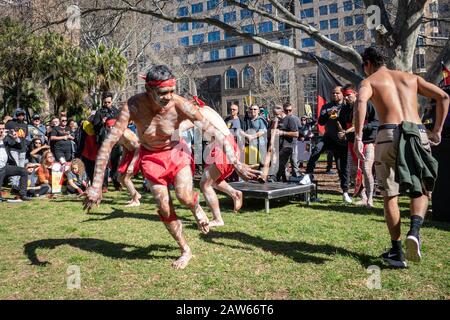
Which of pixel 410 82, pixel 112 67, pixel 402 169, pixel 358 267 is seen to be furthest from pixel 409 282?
pixel 112 67

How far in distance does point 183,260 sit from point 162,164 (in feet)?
3.42

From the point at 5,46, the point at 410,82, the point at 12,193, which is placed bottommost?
the point at 12,193

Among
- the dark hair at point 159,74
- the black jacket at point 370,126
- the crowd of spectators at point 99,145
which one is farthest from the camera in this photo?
the crowd of spectators at point 99,145

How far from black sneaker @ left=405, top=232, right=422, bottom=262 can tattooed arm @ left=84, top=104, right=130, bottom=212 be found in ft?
9.69

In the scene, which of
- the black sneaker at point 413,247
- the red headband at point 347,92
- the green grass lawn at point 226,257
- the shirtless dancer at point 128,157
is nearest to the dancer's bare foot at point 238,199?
the green grass lawn at point 226,257

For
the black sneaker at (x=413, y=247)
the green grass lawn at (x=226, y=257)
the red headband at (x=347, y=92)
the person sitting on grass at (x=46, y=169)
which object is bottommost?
the green grass lawn at (x=226, y=257)

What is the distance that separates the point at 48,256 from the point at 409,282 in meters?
3.94

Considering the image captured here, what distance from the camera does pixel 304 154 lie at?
15172mm

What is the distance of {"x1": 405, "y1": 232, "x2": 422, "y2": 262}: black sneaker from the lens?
151 inches

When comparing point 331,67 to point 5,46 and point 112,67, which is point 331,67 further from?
point 112,67

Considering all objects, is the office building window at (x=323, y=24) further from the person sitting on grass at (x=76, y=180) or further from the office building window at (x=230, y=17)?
the person sitting on grass at (x=76, y=180)

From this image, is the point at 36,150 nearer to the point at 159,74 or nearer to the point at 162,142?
the point at 162,142

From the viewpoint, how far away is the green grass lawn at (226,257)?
11.9 feet

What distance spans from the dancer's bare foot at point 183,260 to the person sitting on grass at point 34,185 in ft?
24.2
